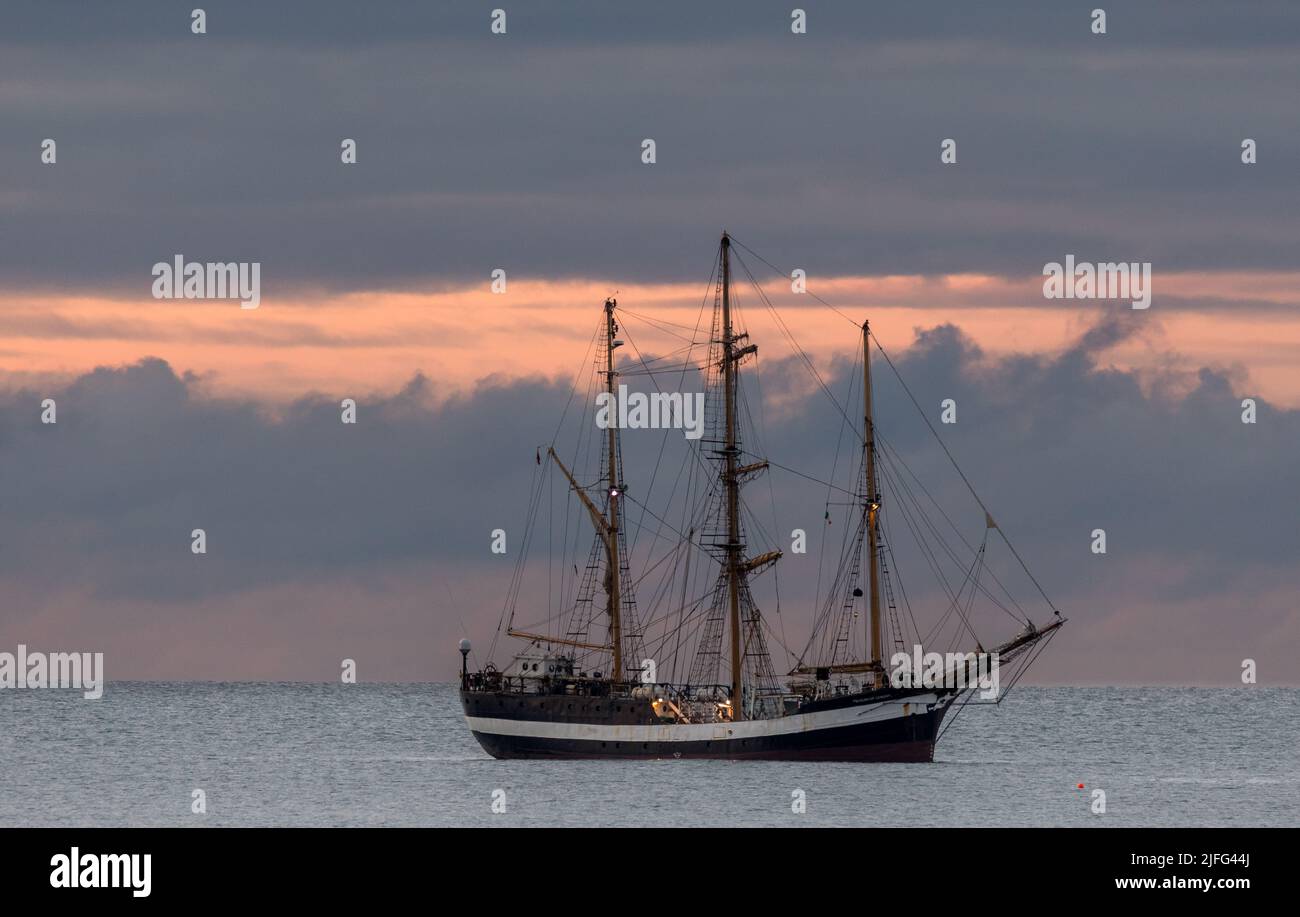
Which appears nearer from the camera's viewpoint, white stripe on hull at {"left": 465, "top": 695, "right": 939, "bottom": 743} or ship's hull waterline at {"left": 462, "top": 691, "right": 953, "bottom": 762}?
white stripe on hull at {"left": 465, "top": 695, "right": 939, "bottom": 743}

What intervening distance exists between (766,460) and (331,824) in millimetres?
40312

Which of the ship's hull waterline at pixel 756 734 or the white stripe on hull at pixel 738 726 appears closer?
the white stripe on hull at pixel 738 726

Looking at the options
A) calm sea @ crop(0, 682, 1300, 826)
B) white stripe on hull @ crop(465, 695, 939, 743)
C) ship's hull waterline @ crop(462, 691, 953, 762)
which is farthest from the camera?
ship's hull waterline @ crop(462, 691, 953, 762)

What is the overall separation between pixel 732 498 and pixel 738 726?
43.2ft

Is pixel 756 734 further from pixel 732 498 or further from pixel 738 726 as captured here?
pixel 732 498

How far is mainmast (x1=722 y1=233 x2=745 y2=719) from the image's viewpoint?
125375 millimetres

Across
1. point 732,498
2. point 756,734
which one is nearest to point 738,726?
point 756,734

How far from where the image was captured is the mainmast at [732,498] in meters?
125

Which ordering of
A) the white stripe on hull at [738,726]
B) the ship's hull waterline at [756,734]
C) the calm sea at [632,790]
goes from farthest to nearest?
1. the ship's hull waterline at [756,734]
2. the white stripe on hull at [738,726]
3. the calm sea at [632,790]

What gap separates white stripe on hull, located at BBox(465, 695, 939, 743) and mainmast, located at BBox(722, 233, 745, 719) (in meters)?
3.54

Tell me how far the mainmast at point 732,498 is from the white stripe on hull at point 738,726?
3.54m
